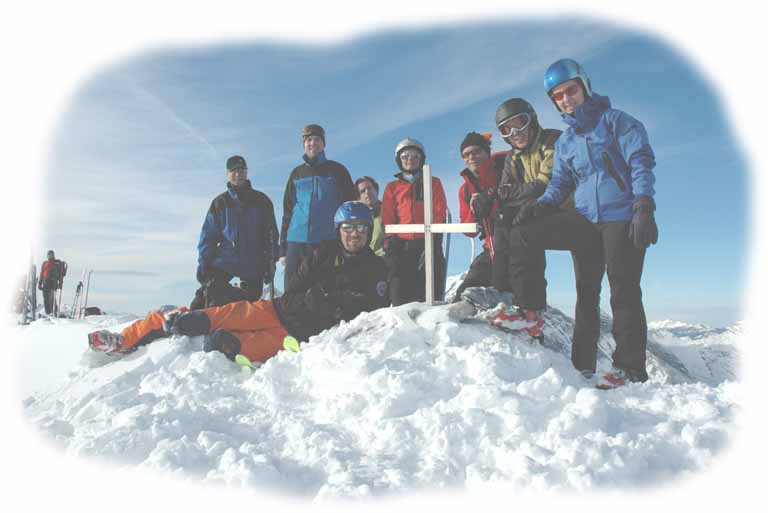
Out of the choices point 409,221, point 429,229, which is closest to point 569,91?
point 429,229

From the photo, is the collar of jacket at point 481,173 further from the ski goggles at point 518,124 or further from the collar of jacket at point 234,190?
the collar of jacket at point 234,190

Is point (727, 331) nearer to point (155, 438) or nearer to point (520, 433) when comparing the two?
point (520, 433)

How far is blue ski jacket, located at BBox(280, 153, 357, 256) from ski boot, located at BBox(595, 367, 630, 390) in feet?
12.0

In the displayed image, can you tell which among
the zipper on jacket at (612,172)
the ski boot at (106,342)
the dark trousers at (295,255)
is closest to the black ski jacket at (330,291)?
the dark trousers at (295,255)

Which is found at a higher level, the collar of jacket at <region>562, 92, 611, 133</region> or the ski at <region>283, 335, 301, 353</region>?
the collar of jacket at <region>562, 92, 611, 133</region>

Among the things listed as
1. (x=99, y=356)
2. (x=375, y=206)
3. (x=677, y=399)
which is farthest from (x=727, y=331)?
(x=99, y=356)

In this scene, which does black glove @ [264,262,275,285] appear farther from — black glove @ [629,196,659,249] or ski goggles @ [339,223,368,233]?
black glove @ [629,196,659,249]

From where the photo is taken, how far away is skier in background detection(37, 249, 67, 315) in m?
18.0

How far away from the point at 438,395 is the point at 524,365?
2.83 feet

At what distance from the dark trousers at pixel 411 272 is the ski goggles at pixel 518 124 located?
5.33ft

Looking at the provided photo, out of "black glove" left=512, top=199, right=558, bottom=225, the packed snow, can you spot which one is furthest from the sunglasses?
the packed snow

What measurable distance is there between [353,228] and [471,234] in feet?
4.38

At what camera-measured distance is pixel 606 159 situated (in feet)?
12.3

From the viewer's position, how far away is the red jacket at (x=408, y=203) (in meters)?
5.91
